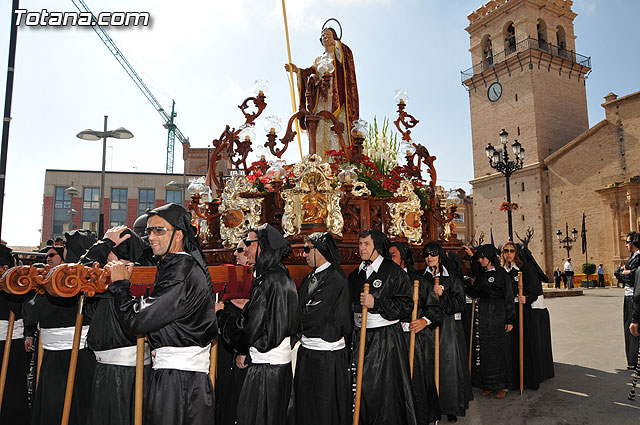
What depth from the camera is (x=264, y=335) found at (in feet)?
13.0

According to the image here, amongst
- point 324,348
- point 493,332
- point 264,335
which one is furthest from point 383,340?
point 493,332

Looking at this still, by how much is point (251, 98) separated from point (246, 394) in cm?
632

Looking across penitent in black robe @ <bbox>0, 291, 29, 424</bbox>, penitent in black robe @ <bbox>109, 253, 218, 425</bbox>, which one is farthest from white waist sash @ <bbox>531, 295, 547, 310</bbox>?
penitent in black robe @ <bbox>0, 291, 29, 424</bbox>

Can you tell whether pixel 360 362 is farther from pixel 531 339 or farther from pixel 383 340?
pixel 531 339

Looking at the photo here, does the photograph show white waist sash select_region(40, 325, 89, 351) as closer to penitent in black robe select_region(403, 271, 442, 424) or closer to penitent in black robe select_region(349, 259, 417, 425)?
penitent in black robe select_region(349, 259, 417, 425)

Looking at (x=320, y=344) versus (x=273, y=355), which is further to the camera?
(x=320, y=344)

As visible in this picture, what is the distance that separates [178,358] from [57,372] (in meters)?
1.77

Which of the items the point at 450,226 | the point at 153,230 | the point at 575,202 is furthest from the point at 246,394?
the point at 575,202

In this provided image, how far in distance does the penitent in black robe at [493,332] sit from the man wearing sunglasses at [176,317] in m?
5.15

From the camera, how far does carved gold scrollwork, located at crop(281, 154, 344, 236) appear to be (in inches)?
269

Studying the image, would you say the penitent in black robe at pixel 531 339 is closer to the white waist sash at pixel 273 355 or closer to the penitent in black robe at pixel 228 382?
the penitent in black robe at pixel 228 382

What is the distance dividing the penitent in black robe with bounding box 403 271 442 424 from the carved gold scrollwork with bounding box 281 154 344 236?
151cm

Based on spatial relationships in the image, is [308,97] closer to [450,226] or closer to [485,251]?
[450,226]

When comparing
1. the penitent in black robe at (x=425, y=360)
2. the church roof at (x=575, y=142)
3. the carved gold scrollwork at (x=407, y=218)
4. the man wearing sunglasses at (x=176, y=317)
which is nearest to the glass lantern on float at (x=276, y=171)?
the carved gold scrollwork at (x=407, y=218)
